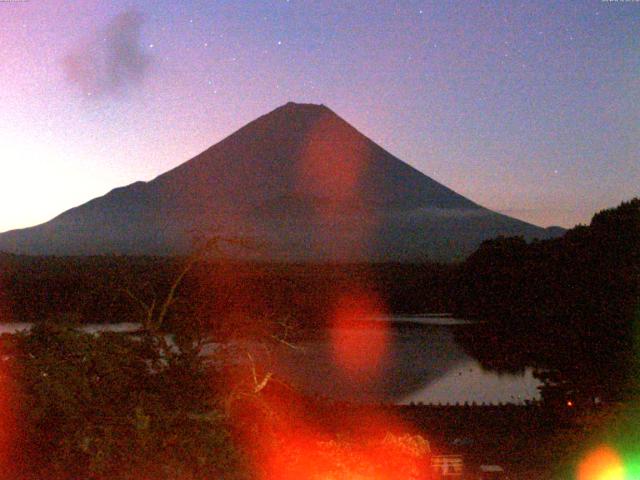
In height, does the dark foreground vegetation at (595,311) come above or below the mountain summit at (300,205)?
below

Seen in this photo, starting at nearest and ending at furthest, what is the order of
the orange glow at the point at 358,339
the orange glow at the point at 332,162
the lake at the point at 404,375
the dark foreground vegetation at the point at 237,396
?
the dark foreground vegetation at the point at 237,396, the lake at the point at 404,375, the orange glow at the point at 358,339, the orange glow at the point at 332,162

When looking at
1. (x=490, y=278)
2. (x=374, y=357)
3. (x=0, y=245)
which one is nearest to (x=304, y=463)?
(x=374, y=357)

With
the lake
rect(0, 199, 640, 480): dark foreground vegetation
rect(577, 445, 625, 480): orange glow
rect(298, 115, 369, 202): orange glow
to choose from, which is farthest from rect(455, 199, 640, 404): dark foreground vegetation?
rect(298, 115, 369, 202): orange glow

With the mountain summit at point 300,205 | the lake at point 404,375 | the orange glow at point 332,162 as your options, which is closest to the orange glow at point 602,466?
the lake at point 404,375

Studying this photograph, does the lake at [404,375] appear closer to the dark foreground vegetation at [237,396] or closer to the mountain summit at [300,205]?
the dark foreground vegetation at [237,396]

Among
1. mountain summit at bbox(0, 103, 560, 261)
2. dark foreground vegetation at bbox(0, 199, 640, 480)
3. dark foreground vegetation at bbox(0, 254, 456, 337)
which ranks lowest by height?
dark foreground vegetation at bbox(0, 254, 456, 337)

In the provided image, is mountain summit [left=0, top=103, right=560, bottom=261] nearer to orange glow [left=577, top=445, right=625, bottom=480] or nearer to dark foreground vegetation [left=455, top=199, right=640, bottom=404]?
dark foreground vegetation [left=455, top=199, right=640, bottom=404]
